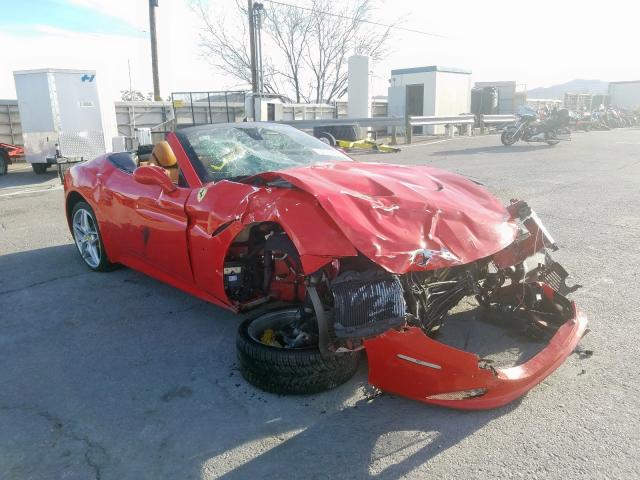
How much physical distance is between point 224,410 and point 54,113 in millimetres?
12496

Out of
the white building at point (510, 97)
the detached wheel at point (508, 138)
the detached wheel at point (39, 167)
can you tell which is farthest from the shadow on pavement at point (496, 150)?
the white building at point (510, 97)

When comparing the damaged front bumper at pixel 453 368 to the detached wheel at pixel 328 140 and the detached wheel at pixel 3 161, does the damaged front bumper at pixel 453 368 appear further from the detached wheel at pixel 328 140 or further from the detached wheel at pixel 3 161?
the detached wheel at pixel 3 161

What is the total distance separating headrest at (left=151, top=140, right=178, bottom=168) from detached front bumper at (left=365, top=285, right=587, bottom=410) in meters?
2.56

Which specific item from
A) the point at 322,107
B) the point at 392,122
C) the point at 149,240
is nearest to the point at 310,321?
the point at 149,240

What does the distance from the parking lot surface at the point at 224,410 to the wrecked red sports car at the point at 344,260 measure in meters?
0.17

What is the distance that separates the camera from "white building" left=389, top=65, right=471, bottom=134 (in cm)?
2568

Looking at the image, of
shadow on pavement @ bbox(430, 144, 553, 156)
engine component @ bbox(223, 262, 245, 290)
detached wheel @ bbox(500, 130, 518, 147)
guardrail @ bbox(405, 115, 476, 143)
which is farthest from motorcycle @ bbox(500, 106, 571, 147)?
engine component @ bbox(223, 262, 245, 290)

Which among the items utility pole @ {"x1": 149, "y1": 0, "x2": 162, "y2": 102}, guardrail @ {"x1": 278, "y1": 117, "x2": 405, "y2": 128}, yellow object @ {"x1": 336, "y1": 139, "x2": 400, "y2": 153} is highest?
utility pole @ {"x1": 149, "y1": 0, "x2": 162, "y2": 102}

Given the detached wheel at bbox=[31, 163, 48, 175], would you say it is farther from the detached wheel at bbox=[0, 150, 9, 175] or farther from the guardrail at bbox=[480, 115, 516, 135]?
the guardrail at bbox=[480, 115, 516, 135]

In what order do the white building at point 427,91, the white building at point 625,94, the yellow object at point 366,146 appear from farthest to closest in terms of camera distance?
the white building at point 625,94 < the white building at point 427,91 < the yellow object at point 366,146

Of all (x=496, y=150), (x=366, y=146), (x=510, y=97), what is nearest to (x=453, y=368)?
(x=366, y=146)

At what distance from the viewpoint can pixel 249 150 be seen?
159 inches

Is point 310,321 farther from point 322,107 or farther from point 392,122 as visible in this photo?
point 322,107

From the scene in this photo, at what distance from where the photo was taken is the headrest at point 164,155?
169 inches
